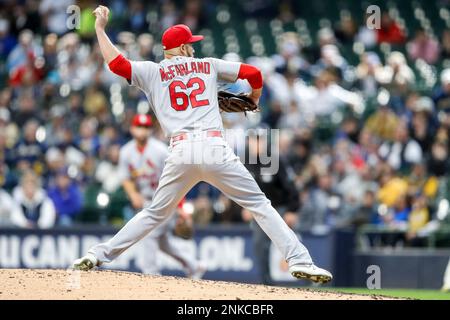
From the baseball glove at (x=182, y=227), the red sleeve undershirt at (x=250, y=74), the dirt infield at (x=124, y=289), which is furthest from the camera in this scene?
the baseball glove at (x=182, y=227)

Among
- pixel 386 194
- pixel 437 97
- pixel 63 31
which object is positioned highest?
pixel 63 31

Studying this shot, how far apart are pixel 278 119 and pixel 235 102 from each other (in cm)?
841

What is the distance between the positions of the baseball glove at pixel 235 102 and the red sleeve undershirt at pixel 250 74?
0.27 metres

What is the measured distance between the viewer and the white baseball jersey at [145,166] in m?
12.4

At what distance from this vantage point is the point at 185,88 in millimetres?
8867

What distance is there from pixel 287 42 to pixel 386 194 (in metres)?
4.51

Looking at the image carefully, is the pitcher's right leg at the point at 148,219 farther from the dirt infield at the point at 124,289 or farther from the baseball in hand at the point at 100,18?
the baseball in hand at the point at 100,18

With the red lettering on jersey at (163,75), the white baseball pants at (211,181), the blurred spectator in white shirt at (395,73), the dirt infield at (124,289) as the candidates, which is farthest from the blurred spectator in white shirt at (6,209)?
the red lettering on jersey at (163,75)

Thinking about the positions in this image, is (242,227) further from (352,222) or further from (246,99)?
(246,99)

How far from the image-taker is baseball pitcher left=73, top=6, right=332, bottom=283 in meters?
8.73

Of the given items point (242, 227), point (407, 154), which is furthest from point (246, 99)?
point (407, 154)

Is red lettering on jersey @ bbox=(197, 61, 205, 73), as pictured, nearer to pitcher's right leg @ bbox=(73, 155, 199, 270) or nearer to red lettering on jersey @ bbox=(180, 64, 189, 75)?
red lettering on jersey @ bbox=(180, 64, 189, 75)

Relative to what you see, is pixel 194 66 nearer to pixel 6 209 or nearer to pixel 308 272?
pixel 308 272
